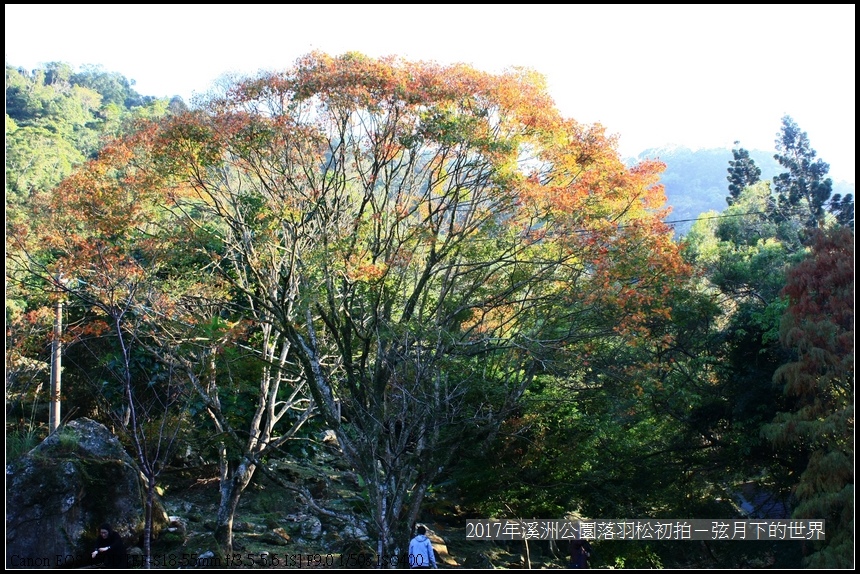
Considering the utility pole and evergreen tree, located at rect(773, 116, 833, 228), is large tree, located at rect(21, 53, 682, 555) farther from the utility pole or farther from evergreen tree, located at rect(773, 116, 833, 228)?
evergreen tree, located at rect(773, 116, 833, 228)

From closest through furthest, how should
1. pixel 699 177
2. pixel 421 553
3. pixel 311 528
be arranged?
pixel 421 553, pixel 311 528, pixel 699 177

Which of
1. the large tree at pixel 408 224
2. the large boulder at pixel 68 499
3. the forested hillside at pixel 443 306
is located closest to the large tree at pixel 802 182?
the forested hillside at pixel 443 306

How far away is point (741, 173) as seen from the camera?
34781 millimetres

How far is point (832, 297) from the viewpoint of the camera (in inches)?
353

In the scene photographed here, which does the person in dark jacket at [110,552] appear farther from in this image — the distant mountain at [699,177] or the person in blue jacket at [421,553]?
the distant mountain at [699,177]

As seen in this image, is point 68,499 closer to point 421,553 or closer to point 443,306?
point 421,553

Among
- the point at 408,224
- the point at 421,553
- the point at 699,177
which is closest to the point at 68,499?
the point at 421,553

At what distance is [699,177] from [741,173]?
73.0 meters

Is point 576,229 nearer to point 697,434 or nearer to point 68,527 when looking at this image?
point 697,434

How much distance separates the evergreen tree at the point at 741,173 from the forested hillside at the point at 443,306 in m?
24.9

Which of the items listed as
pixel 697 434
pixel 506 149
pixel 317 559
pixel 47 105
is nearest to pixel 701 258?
pixel 697 434

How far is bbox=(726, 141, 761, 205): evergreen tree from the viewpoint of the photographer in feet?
114

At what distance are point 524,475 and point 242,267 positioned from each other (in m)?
5.84

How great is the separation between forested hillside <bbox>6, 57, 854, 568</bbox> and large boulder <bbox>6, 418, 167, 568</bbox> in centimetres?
85
